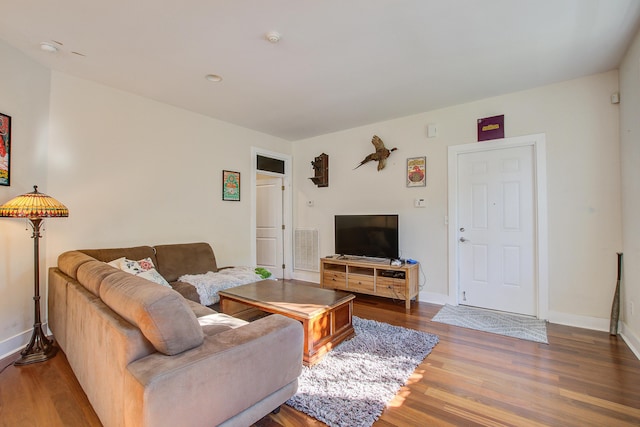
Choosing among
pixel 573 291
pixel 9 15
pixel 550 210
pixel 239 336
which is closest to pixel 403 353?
pixel 239 336

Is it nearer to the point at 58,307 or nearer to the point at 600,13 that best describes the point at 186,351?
the point at 58,307

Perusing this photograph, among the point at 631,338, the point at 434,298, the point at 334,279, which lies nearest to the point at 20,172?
the point at 334,279

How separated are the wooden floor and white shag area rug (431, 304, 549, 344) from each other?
0.16 meters

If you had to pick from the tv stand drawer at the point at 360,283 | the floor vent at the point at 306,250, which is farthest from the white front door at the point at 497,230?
the floor vent at the point at 306,250

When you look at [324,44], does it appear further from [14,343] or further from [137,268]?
[14,343]

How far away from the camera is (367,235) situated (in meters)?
4.13

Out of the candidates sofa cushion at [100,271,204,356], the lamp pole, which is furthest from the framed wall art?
sofa cushion at [100,271,204,356]

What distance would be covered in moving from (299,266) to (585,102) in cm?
430

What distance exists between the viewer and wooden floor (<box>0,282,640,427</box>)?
1.64 meters

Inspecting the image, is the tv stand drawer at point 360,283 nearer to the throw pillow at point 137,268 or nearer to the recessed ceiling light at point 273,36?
the throw pillow at point 137,268

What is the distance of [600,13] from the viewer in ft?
6.64

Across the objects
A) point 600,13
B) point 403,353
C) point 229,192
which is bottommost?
point 403,353

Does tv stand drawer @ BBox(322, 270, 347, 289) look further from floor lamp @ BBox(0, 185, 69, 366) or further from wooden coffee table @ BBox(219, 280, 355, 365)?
floor lamp @ BBox(0, 185, 69, 366)

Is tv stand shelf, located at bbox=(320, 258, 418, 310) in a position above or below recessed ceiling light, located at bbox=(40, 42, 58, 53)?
below
